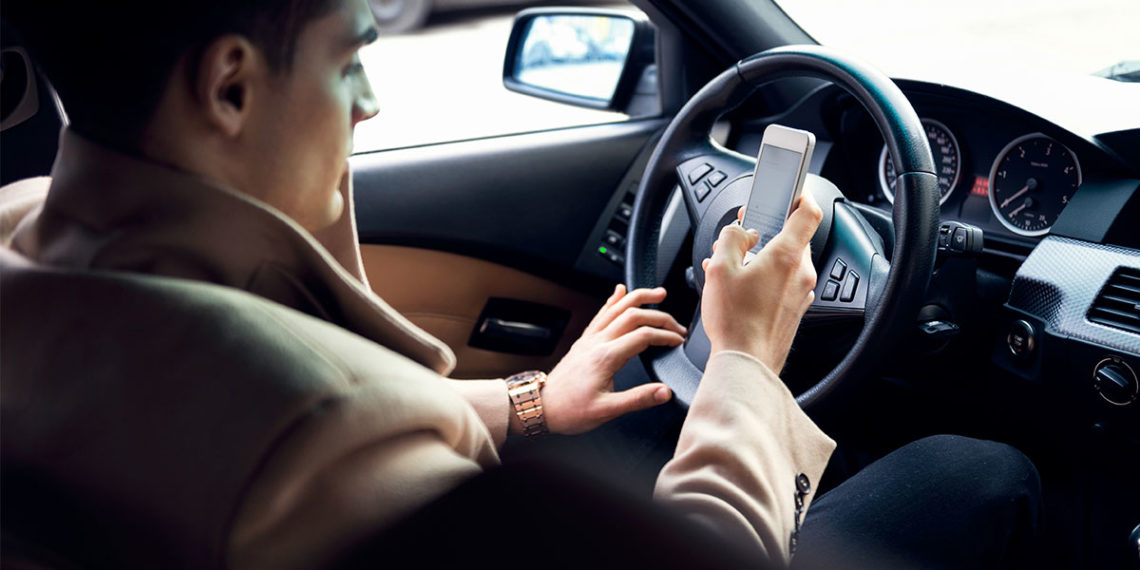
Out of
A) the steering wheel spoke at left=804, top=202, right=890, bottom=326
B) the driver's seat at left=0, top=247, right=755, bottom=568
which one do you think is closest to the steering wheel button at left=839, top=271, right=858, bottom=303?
the steering wheel spoke at left=804, top=202, right=890, bottom=326

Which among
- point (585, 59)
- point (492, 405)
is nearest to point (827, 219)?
point (492, 405)

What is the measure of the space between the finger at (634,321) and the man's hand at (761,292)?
0.28 metres

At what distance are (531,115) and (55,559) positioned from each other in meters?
1.96

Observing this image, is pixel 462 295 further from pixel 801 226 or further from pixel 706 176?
pixel 801 226

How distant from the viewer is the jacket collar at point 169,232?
65 centimetres

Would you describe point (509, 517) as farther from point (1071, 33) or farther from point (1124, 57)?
→ point (1071, 33)

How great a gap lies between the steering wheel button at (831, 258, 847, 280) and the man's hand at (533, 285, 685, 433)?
0.24 meters

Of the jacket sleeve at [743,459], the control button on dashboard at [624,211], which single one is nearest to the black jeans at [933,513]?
the jacket sleeve at [743,459]

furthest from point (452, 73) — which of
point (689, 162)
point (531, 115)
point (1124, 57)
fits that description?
point (1124, 57)

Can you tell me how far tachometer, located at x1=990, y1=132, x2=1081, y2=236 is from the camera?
160 cm

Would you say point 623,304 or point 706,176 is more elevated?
point 706,176

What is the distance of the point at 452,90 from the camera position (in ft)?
10.2

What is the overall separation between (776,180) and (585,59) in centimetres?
107

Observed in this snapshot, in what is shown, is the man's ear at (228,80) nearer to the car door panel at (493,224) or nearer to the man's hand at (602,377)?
the man's hand at (602,377)
